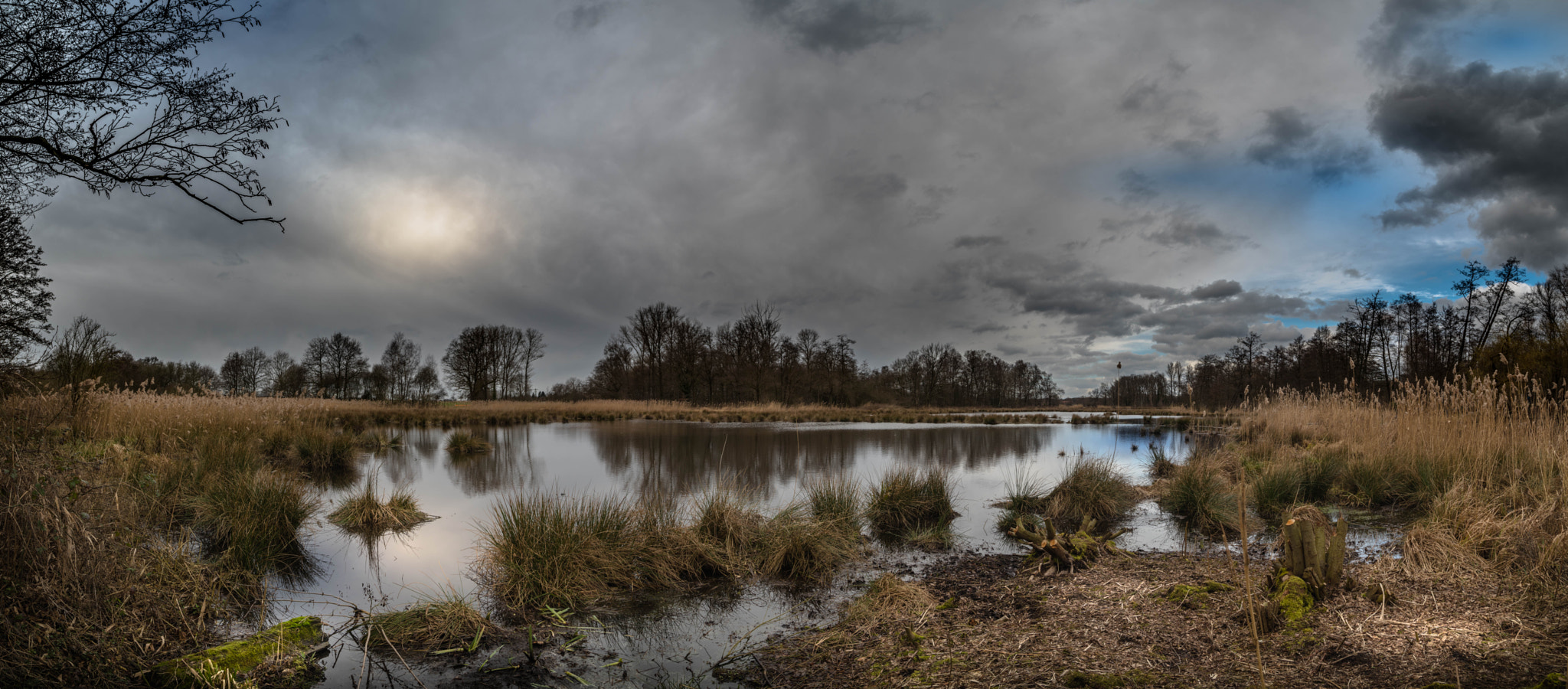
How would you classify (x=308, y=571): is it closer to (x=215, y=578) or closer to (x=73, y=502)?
(x=215, y=578)

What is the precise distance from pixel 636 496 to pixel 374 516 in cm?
287

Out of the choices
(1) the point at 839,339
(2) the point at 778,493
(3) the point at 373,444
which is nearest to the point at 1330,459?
(2) the point at 778,493

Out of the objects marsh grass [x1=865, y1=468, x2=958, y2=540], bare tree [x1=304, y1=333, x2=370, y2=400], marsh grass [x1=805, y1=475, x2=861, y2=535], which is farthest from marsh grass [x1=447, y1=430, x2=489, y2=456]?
bare tree [x1=304, y1=333, x2=370, y2=400]

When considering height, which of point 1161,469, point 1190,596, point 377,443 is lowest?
point 1161,469

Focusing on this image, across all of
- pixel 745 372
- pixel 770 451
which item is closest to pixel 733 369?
pixel 745 372

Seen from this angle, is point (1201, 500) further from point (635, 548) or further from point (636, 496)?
point (636, 496)

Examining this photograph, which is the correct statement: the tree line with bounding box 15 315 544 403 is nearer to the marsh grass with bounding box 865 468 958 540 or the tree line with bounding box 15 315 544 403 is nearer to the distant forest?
the distant forest

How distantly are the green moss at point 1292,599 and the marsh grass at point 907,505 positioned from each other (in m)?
3.91

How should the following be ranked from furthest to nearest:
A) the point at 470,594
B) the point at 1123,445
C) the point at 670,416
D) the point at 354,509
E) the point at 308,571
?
the point at 670,416 < the point at 1123,445 < the point at 354,509 < the point at 308,571 < the point at 470,594

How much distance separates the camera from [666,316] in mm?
45031

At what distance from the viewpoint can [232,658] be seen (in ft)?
10.7

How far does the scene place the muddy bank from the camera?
2.79m

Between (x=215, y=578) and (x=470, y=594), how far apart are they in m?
1.54

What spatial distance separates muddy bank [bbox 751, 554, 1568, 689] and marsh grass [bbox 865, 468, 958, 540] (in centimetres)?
316
